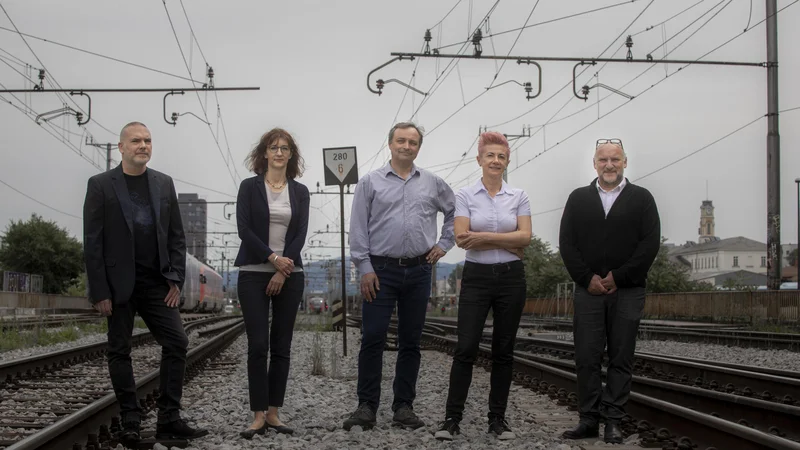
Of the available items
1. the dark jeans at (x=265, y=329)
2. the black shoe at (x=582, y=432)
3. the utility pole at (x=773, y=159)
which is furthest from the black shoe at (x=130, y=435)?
the utility pole at (x=773, y=159)

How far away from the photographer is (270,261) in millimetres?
6047

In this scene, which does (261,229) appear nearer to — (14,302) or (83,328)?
(83,328)

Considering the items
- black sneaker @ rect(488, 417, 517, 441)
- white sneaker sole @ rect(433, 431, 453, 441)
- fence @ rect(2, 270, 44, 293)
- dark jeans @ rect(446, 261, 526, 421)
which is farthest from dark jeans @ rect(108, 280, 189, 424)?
fence @ rect(2, 270, 44, 293)

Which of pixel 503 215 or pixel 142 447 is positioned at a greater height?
pixel 503 215

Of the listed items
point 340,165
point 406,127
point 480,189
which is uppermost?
point 340,165

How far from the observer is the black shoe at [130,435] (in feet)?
18.8

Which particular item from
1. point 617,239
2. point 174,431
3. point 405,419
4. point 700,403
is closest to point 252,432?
point 174,431

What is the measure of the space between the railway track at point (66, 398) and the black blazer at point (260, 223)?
4.16 ft

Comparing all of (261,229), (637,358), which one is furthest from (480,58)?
(261,229)

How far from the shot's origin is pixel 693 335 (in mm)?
20438

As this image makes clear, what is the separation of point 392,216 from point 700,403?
305cm

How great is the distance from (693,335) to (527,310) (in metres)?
38.7

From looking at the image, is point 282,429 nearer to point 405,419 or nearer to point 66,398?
point 405,419

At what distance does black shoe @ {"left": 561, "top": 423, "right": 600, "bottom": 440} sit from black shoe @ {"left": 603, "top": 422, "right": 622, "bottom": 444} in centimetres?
23
